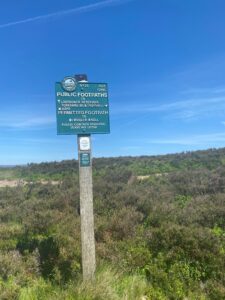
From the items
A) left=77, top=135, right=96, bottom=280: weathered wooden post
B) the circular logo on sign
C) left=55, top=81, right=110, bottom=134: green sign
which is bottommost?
left=77, top=135, right=96, bottom=280: weathered wooden post

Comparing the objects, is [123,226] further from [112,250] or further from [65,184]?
[65,184]

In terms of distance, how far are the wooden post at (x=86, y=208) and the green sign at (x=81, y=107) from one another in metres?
0.20

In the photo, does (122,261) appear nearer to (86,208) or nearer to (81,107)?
(86,208)

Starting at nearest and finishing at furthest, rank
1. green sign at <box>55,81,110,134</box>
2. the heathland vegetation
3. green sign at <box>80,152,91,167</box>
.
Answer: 1. the heathland vegetation
2. green sign at <box>55,81,110,134</box>
3. green sign at <box>80,152,91,167</box>

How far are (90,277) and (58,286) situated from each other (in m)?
0.48

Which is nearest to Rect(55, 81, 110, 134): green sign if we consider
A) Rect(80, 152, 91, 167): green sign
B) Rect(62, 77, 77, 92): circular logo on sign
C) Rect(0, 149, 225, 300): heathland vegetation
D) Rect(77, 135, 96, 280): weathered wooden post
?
Rect(62, 77, 77, 92): circular logo on sign

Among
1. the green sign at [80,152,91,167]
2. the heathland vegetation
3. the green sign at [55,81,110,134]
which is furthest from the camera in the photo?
the green sign at [80,152,91,167]

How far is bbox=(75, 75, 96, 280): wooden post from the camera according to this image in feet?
19.2

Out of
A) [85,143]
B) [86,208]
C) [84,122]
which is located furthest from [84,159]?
[86,208]

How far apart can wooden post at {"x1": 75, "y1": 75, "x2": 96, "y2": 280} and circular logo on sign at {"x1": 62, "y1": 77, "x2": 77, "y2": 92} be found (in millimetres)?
715

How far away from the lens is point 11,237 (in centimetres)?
922

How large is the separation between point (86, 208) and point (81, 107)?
153 cm

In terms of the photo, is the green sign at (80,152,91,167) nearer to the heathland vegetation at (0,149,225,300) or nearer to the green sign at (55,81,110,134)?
the green sign at (55,81,110,134)

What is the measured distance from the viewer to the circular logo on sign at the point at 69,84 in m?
5.85
